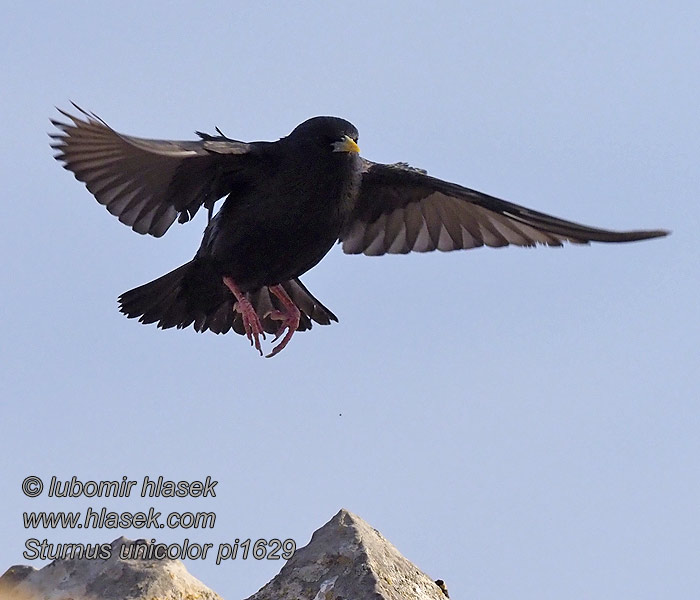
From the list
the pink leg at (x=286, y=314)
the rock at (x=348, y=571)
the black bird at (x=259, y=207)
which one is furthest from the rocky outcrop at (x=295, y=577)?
the pink leg at (x=286, y=314)

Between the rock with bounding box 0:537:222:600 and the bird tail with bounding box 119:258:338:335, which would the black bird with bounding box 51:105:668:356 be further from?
the rock with bounding box 0:537:222:600

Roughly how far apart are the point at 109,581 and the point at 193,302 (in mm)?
3817

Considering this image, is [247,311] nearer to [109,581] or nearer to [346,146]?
[346,146]

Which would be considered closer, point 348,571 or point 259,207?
point 348,571

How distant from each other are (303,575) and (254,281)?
11.6ft

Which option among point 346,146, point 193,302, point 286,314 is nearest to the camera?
point 346,146

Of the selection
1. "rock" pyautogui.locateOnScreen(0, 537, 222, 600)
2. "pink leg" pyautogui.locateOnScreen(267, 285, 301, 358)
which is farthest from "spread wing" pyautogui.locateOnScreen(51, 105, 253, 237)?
"rock" pyautogui.locateOnScreen(0, 537, 222, 600)

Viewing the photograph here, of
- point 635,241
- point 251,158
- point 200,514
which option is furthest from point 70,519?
point 635,241

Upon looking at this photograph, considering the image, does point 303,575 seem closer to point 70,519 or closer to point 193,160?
point 70,519

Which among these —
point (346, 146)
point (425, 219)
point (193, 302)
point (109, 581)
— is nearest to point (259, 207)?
point (346, 146)

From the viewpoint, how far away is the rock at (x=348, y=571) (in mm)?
5449

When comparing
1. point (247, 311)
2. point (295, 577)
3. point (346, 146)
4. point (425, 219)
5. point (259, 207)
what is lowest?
point (295, 577)

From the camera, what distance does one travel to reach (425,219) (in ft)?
32.9

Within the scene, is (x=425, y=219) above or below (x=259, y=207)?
above
